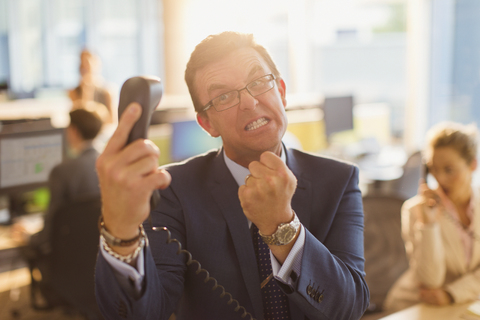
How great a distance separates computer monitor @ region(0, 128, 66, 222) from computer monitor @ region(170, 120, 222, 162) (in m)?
0.93

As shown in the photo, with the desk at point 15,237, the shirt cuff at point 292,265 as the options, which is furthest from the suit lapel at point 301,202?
the desk at point 15,237

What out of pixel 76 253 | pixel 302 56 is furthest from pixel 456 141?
pixel 302 56

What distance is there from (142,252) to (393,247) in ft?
5.49

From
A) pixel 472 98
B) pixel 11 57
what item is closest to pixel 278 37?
pixel 472 98

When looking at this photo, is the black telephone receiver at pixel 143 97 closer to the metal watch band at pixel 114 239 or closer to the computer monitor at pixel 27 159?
the metal watch band at pixel 114 239

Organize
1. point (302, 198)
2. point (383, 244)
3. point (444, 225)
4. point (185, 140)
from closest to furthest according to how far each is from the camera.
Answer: point (302, 198) → point (444, 225) → point (383, 244) → point (185, 140)

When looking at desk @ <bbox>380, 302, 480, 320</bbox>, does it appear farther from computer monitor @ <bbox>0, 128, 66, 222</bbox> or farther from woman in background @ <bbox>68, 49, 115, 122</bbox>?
woman in background @ <bbox>68, 49, 115, 122</bbox>

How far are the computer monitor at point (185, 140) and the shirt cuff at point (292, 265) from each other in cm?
294

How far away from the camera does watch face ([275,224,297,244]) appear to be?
88 cm

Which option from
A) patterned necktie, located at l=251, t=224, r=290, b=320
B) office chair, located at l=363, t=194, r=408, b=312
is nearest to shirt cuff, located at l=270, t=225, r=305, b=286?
patterned necktie, located at l=251, t=224, r=290, b=320

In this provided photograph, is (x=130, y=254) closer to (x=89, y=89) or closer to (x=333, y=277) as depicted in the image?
(x=333, y=277)

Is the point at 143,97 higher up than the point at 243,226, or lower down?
higher up

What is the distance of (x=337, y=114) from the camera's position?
5125 mm

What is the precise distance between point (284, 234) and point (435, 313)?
80 centimetres
